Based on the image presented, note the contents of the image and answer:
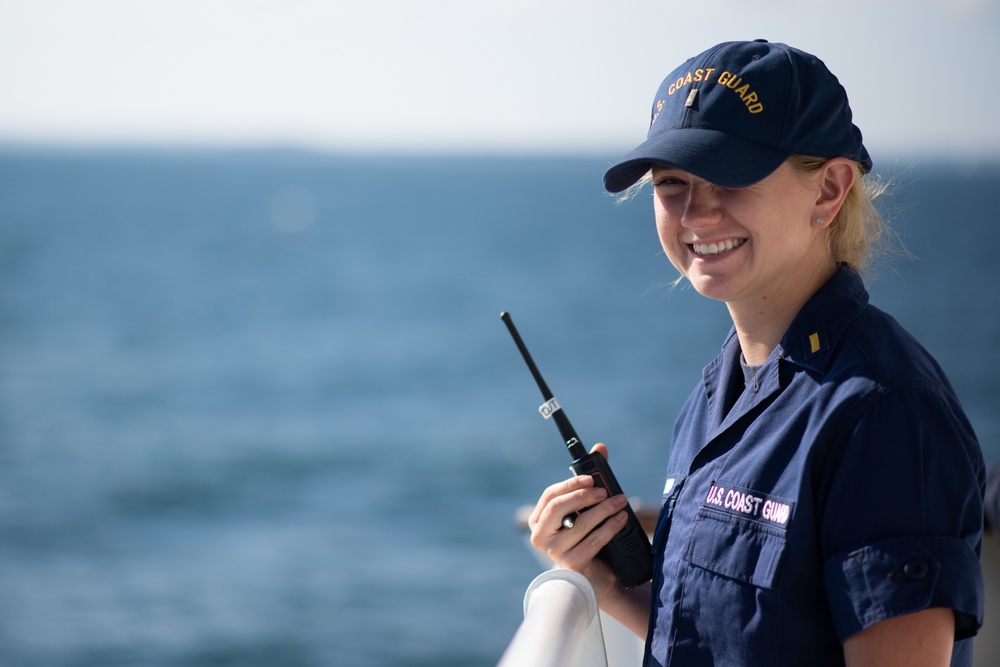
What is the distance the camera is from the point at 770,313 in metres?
1.34

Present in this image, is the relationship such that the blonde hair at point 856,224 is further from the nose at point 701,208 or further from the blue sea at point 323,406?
the blue sea at point 323,406

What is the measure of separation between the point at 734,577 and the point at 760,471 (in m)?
0.12

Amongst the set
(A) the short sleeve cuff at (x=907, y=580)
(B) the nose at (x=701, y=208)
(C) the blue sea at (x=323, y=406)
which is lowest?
(A) the short sleeve cuff at (x=907, y=580)

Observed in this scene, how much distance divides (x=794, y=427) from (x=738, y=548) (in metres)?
0.15

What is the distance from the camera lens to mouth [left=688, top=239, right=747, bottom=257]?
1302 millimetres

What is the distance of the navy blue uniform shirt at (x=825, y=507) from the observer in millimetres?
1092

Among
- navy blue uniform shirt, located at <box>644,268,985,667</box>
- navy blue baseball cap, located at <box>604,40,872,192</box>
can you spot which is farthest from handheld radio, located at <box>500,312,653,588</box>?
navy blue baseball cap, located at <box>604,40,872,192</box>

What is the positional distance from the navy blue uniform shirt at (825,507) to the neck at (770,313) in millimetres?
23

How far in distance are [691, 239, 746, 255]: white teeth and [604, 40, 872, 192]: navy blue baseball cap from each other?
0.09 metres

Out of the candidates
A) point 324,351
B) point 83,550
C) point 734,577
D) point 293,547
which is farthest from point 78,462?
point 734,577

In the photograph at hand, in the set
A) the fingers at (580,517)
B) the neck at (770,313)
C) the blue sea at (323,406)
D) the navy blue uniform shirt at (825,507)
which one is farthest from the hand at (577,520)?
the blue sea at (323,406)

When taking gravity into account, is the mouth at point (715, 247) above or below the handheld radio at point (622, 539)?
above

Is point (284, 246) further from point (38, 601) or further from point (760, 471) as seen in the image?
point (760, 471)

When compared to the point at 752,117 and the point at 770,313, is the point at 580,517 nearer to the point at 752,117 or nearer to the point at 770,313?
the point at 770,313
